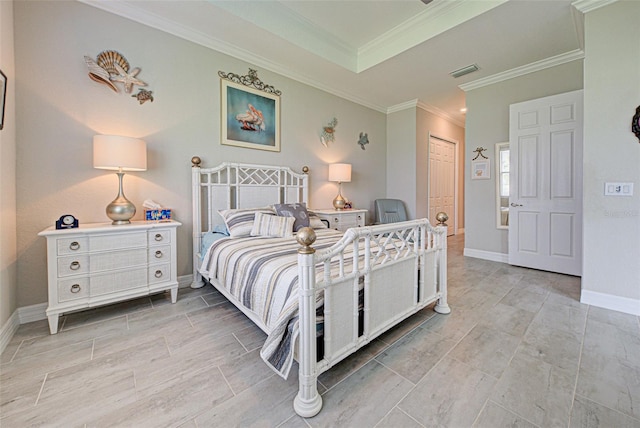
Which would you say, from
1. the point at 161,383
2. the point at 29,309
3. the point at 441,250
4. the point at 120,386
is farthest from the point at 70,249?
the point at 441,250

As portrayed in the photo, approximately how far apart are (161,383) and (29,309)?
63.3 inches

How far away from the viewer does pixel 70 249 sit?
6.07 feet

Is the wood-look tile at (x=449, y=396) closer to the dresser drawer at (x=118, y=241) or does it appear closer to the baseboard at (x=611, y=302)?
the baseboard at (x=611, y=302)

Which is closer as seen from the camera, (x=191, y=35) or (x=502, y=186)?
(x=191, y=35)

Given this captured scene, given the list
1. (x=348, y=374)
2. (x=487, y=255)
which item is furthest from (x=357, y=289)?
(x=487, y=255)

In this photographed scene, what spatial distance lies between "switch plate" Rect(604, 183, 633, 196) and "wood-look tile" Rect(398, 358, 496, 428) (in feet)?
6.91

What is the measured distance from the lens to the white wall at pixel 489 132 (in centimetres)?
346

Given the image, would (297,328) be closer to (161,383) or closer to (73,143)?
(161,383)

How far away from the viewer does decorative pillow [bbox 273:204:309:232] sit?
9.07 feet

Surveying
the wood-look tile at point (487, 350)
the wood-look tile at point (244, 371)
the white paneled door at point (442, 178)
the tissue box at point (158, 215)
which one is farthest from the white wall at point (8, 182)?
the white paneled door at point (442, 178)

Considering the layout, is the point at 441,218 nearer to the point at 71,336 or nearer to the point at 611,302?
the point at 611,302

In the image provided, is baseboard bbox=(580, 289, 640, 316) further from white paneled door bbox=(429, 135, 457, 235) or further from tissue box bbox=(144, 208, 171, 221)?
tissue box bbox=(144, 208, 171, 221)

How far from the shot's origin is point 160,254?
2238mm

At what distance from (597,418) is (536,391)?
209 millimetres
